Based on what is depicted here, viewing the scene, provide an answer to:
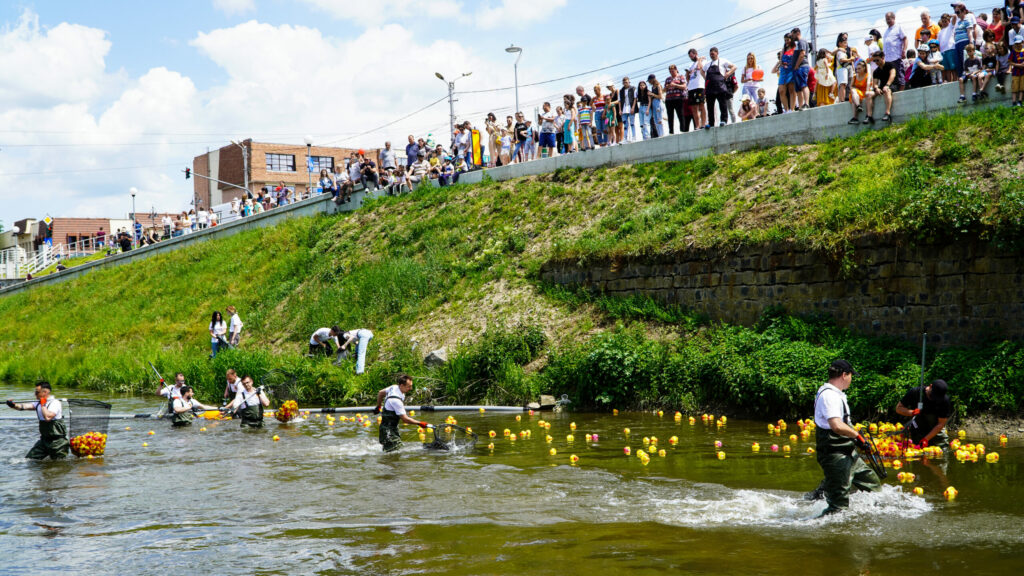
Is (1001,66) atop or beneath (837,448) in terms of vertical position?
atop

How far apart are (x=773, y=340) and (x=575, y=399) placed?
14.1 feet

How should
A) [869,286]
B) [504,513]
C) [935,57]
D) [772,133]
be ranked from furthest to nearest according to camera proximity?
1. [772,133]
2. [935,57]
3. [869,286]
4. [504,513]

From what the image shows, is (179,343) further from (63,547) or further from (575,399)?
(63,547)

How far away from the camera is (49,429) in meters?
13.9

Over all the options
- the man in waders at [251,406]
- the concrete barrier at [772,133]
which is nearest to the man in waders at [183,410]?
the man in waders at [251,406]

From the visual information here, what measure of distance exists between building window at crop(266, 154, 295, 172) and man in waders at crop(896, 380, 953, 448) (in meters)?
70.6

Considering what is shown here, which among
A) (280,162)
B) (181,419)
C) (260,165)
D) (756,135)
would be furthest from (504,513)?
(280,162)

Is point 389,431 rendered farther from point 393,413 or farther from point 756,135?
point 756,135

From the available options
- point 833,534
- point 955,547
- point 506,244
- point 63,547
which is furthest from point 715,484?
point 506,244

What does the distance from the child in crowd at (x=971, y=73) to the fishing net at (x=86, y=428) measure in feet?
58.3

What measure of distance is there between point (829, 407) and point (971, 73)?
11942mm

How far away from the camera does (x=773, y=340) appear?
1548 centimetres

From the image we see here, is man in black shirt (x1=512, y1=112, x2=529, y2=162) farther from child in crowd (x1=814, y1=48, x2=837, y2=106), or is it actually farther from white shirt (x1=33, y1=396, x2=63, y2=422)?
white shirt (x1=33, y1=396, x2=63, y2=422)

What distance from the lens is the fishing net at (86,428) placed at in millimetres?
14016
